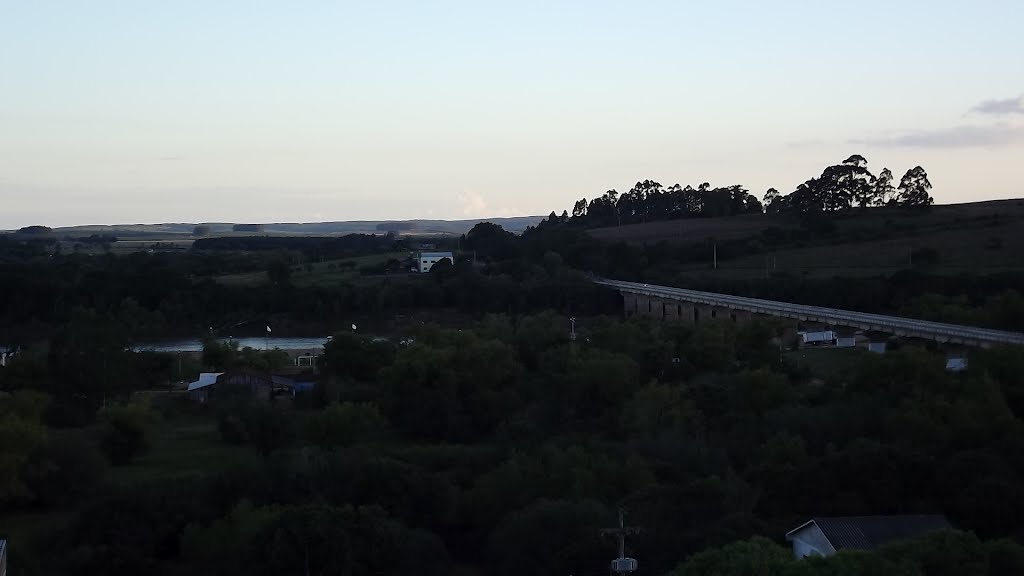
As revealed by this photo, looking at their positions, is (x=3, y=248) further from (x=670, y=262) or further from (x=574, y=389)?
(x=574, y=389)

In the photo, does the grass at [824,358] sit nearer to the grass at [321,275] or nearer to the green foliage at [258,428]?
the green foliage at [258,428]

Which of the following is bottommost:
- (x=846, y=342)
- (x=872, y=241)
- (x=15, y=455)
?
(x=846, y=342)

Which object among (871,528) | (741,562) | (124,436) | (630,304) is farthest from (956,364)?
(630,304)

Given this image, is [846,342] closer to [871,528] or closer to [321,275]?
[871,528]

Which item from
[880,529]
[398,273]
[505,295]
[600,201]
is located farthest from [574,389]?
[600,201]

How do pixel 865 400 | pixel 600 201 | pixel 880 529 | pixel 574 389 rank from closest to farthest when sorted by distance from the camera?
pixel 880 529 < pixel 865 400 < pixel 574 389 < pixel 600 201

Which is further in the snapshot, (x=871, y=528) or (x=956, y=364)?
(x=956, y=364)
